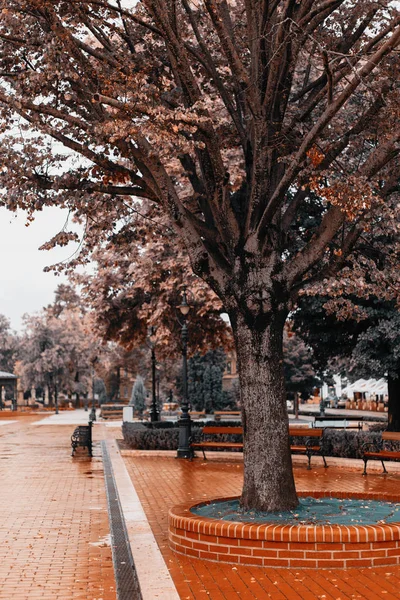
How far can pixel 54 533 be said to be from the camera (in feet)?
35.0

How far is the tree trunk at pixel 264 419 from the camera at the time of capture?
10.1 metres

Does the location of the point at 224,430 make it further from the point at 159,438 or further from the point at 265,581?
the point at 265,581

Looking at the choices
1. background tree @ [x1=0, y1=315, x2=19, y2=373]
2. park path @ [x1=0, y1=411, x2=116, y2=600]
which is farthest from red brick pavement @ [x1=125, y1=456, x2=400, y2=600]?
background tree @ [x1=0, y1=315, x2=19, y2=373]

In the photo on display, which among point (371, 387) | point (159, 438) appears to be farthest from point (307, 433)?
point (371, 387)

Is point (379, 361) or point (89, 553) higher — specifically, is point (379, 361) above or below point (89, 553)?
above

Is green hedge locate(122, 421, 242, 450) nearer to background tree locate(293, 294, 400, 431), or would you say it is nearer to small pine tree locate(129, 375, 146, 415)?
background tree locate(293, 294, 400, 431)

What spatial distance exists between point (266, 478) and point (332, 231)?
126 inches

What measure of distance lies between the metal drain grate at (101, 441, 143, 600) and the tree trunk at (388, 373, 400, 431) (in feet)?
38.3

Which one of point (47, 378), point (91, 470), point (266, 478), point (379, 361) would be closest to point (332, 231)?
point (266, 478)

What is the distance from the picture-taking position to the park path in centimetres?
786

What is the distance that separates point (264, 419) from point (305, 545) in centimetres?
210

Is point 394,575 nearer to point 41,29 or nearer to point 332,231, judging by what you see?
point 332,231

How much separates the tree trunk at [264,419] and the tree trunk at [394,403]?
46.6 feet

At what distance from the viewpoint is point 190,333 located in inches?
1164
